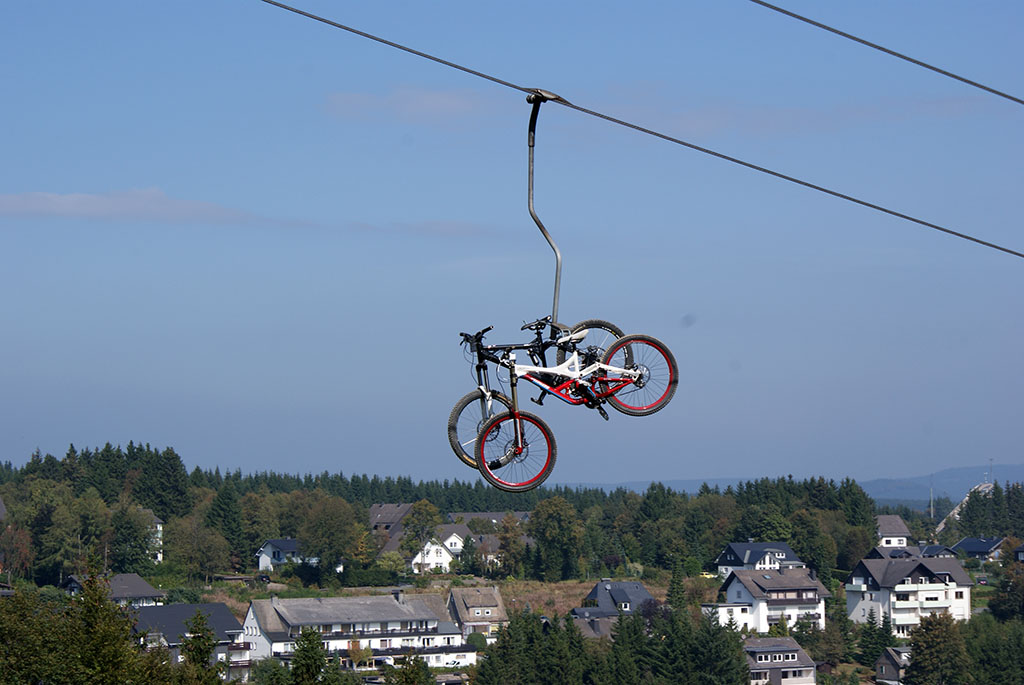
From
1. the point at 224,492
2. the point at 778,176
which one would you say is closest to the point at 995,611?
the point at 224,492

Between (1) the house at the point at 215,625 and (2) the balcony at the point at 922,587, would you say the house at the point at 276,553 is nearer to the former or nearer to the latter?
(1) the house at the point at 215,625

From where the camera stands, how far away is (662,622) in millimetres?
108625

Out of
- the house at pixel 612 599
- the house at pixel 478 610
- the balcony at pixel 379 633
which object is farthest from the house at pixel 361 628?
→ the house at pixel 612 599

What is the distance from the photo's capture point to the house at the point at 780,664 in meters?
100

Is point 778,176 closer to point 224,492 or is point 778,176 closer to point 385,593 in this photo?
point 385,593

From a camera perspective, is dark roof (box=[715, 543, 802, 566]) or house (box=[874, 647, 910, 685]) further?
dark roof (box=[715, 543, 802, 566])

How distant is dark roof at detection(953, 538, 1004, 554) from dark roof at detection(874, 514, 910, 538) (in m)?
7.66

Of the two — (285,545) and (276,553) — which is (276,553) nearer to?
(276,553)

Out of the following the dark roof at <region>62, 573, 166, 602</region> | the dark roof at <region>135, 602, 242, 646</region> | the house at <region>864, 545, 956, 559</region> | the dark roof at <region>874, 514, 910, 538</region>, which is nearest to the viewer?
the dark roof at <region>135, 602, 242, 646</region>

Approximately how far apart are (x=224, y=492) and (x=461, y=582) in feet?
106

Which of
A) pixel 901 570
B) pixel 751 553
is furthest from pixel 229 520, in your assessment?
pixel 901 570

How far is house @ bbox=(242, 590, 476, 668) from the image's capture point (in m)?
104

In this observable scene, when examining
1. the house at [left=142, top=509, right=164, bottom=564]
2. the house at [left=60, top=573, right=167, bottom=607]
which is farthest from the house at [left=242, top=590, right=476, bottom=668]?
the house at [left=142, top=509, right=164, bottom=564]

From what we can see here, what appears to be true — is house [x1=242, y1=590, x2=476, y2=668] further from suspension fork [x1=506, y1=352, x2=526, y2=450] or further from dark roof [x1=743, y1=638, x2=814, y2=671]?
suspension fork [x1=506, y1=352, x2=526, y2=450]
